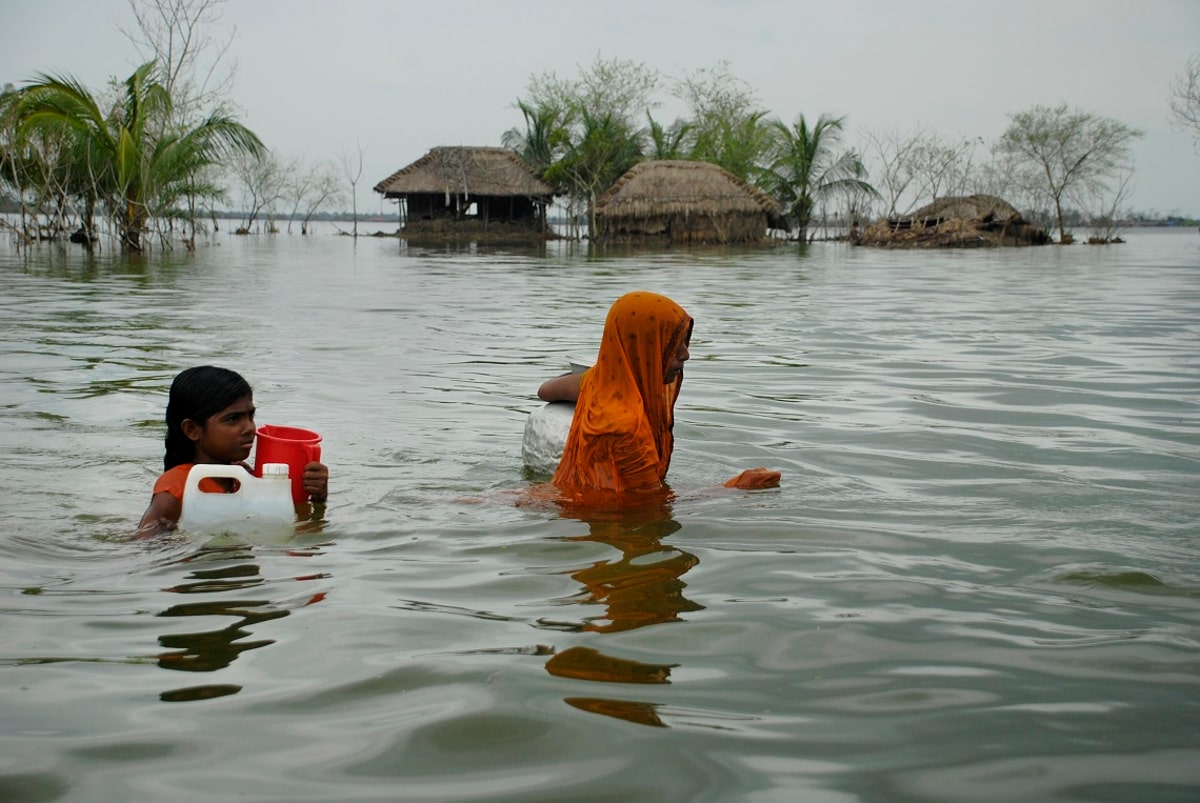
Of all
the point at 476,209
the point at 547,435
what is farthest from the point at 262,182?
the point at 547,435

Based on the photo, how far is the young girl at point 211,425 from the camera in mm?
3883

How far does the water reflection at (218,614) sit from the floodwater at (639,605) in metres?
0.01

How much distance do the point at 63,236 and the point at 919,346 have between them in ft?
74.8

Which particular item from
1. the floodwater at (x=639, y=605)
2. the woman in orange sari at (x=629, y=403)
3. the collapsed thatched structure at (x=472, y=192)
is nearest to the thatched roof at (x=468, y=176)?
the collapsed thatched structure at (x=472, y=192)

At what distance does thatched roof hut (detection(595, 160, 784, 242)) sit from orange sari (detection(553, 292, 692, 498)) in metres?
35.3

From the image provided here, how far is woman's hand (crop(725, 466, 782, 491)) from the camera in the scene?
427cm

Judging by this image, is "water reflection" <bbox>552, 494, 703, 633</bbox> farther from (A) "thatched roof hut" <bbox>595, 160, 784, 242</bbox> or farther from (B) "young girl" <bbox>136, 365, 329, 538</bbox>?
(A) "thatched roof hut" <bbox>595, 160, 784, 242</bbox>

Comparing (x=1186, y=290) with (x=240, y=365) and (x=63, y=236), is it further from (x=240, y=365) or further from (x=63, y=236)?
(x=63, y=236)

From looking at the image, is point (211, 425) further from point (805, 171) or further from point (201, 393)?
point (805, 171)

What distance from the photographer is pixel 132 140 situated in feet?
70.0

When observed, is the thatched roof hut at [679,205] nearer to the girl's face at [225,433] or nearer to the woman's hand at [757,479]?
the woman's hand at [757,479]

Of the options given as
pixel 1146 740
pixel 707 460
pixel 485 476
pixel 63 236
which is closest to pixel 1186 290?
pixel 707 460

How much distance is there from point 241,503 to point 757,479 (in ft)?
6.47

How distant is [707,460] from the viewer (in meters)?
5.37
